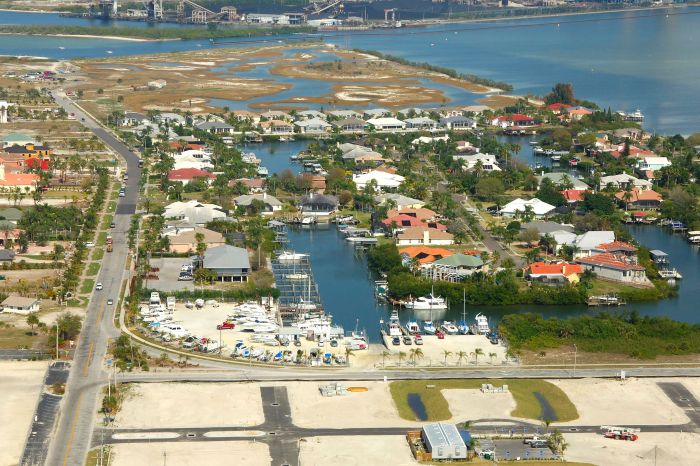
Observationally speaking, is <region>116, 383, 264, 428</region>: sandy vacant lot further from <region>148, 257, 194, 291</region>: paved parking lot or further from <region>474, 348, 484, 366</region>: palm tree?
<region>148, 257, 194, 291</region>: paved parking lot

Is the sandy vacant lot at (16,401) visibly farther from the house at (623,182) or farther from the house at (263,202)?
the house at (623,182)

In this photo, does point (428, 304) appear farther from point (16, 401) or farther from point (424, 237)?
point (16, 401)

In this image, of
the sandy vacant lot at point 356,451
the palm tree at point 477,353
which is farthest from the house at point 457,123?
the sandy vacant lot at point 356,451

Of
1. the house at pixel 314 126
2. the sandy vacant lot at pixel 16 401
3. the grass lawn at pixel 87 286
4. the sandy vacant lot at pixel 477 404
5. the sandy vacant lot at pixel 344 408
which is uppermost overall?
the house at pixel 314 126

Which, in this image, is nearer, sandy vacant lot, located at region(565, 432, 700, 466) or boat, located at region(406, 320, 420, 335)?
sandy vacant lot, located at region(565, 432, 700, 466)

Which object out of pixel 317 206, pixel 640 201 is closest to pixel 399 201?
pixel 317 206

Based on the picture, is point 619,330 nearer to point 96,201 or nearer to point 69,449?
point 69,449

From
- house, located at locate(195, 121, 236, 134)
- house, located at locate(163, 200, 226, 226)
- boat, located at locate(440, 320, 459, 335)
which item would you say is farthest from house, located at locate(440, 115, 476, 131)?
boat, located at locate(440, 320, 459, 335)
